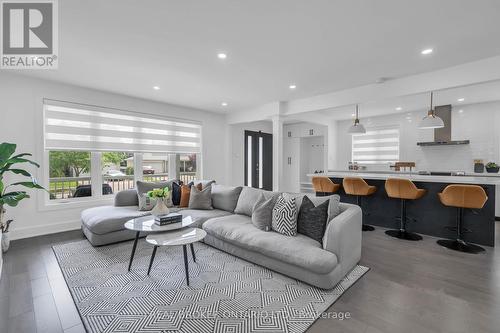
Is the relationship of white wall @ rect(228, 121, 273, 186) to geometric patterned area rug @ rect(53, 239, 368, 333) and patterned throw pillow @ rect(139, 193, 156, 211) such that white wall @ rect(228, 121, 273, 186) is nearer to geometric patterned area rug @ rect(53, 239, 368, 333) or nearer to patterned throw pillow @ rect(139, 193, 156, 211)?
patterned throw pillow @ rect(139, 193, 156, 211)

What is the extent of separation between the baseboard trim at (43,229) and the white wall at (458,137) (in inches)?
295

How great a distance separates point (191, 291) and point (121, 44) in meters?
2.88

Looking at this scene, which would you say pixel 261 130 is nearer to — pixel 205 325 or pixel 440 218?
pixel 440 218

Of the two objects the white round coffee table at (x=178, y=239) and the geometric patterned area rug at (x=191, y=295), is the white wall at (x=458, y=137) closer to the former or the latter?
the geometric patterned area rug at (x=191, y=295)

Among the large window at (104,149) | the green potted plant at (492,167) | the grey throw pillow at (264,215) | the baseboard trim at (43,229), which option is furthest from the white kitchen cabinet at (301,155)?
the baseboard trim at (43,229)

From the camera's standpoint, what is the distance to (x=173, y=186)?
4.62m

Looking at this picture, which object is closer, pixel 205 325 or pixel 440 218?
pixel 205 325

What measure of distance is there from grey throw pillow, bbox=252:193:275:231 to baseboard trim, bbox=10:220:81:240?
3536 millimetres

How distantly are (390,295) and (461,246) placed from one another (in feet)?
6.77

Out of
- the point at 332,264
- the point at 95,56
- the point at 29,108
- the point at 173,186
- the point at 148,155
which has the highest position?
the point at 95,56

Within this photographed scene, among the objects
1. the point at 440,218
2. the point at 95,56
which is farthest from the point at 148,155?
the point at 440,218

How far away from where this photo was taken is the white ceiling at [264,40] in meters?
2.21

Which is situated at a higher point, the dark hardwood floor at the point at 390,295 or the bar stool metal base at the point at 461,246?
the bar stool metal base at the point at 461,246

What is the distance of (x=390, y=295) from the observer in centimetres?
224
